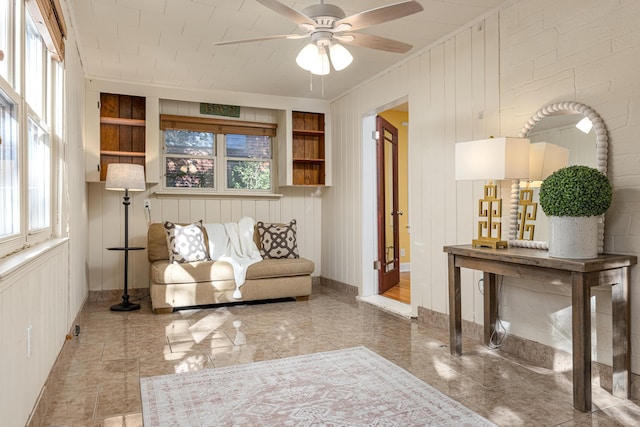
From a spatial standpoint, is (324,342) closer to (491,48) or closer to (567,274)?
(567,274)

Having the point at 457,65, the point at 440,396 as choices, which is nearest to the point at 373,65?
the point at 457,65

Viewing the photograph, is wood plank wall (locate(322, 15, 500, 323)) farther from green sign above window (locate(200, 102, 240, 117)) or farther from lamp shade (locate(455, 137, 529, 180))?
green sign above window (locate(200, 102, 240, 117))

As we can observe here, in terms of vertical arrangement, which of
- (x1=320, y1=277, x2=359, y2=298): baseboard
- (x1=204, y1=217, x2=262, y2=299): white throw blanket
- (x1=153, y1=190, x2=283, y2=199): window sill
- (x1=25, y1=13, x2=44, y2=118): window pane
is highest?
(x1=25, y1=13, x2=44, y2=118): window pane

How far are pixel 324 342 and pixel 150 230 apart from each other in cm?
265

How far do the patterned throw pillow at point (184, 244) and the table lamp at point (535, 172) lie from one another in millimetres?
3202

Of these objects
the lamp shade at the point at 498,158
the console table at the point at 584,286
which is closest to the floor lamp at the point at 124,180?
the lamp shade at the point at 498,158

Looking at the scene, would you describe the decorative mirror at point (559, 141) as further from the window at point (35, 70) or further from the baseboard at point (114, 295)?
the baseboard at point (114, 295)

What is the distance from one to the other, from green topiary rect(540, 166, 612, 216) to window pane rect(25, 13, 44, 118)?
283cm

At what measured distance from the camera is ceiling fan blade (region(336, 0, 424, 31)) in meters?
2.24

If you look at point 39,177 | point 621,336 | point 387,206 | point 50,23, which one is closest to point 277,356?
point 39,177

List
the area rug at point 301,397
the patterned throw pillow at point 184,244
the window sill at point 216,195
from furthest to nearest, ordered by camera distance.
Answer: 1. the window sill at point 216,195
2. the patterned throw pillow at point 184,244
3. the area rug at point 301,397

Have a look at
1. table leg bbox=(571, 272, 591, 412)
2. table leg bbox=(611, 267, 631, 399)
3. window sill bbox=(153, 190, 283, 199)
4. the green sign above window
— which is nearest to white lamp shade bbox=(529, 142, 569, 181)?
table leg bbox=(611, 267, 631, 399)

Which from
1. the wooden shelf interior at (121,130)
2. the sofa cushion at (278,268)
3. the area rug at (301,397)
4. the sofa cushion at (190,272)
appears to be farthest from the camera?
the wooden shelf interior at (121,130)

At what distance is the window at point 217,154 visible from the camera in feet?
18.4
